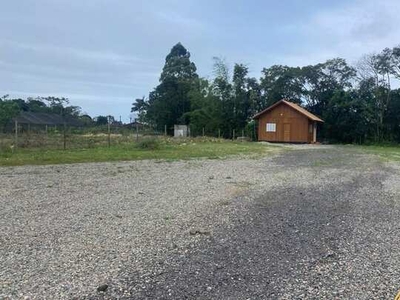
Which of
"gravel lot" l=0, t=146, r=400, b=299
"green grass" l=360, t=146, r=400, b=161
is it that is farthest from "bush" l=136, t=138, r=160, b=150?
"green grass" l=360, t=146, r=400, b=161

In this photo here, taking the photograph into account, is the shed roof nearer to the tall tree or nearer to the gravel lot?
the tall tree

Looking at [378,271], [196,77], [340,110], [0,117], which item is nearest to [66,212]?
[378,271]

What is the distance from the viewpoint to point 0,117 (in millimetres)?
38375

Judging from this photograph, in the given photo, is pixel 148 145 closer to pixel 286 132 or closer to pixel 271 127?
pixel 271 127

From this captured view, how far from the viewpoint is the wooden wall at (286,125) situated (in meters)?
39.4

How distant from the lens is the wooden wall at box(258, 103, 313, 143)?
129ft

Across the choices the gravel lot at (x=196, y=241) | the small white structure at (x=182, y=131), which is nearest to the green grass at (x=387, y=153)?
the gravel lot at (x=196, y=241)

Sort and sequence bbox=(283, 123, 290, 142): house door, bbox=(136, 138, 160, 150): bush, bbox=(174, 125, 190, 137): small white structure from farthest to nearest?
bbox=(174, 125, 190, 137): small white structure < bbox=(283, 123, 290, 142): house door < bbox=(136, 138, 160, 150): bush

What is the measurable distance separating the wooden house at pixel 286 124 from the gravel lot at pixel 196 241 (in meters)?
29.9

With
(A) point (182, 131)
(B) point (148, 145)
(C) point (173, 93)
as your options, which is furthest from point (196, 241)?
(C) point (173, 93)

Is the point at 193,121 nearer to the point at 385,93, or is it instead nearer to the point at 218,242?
the point at 385,93

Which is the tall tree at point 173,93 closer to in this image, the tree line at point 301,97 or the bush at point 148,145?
the tree line at point 301,97

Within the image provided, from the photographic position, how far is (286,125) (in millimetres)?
40000

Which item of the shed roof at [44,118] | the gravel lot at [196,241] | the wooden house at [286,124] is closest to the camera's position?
the gravel lot at [196,241]
